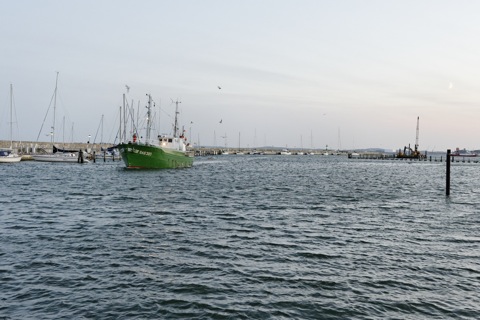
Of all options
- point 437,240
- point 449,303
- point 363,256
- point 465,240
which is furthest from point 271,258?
point 465,240

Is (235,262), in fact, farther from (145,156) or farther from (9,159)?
(9,159)

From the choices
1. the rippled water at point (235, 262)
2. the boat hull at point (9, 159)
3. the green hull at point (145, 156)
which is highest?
the green hull at point (145, 156)

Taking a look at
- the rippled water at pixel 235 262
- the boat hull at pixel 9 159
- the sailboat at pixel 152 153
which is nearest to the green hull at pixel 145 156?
the sailboat at pixel 152 153

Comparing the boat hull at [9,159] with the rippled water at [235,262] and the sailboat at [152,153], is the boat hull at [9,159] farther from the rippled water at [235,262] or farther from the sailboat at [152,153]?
the rippled water at [235,262]

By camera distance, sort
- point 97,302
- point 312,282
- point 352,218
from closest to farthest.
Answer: point 97,302 < point 312,282 < point 352,218

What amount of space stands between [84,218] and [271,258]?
1235 centimetres

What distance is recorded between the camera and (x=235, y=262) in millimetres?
14461

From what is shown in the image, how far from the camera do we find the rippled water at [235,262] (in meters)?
10.6

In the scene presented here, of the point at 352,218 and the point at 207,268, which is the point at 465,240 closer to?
the point at 352,218

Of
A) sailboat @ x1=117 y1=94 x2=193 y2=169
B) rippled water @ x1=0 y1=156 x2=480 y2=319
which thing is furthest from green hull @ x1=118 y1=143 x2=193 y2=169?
rippled water @ x1=0 y1=156 x2=480 y2=319

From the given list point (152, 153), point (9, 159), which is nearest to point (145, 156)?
point (152, 153)

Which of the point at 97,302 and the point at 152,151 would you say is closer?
the point at 97,302

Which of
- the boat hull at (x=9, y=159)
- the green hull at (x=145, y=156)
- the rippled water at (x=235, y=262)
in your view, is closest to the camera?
the rippled water at (x=235, y=262)

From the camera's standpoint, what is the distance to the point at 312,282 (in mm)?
12539
